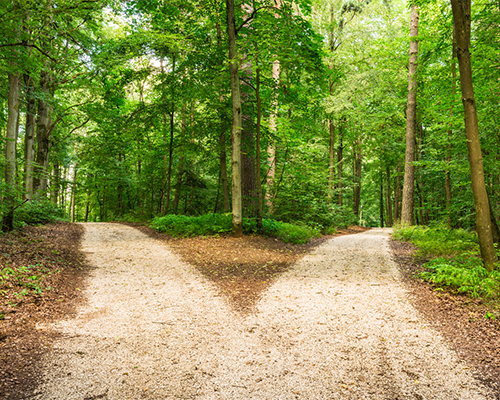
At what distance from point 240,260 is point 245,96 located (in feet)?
20.5

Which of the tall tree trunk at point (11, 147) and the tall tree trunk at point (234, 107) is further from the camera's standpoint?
the tall tree trunk at point (234, 107)

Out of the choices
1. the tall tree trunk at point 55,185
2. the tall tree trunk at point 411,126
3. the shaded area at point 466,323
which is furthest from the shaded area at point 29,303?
the tall tree trunk at point 411,126

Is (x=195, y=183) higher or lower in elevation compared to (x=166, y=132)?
lower

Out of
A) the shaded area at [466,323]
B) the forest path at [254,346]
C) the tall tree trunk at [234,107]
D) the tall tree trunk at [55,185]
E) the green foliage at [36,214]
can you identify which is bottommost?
the forest path at [254,346]

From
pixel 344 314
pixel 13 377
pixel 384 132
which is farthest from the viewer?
pixel 384 132

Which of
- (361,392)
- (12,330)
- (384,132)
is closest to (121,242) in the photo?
(12,330)

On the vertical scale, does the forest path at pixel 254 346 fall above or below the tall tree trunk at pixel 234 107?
below

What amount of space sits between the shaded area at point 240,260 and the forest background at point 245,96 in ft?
5.55

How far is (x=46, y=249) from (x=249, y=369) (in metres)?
5.83

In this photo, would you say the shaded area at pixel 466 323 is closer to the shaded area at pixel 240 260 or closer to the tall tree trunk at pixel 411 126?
the shaded area at pixel 240 260

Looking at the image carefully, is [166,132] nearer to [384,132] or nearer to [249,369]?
[384,132]

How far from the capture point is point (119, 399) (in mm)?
2242

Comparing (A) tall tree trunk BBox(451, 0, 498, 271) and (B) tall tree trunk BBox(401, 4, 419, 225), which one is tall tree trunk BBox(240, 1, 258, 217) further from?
(B) tall tree trunk BBox(401, 4, 419, 225)

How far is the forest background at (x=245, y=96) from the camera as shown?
745 centimetres
